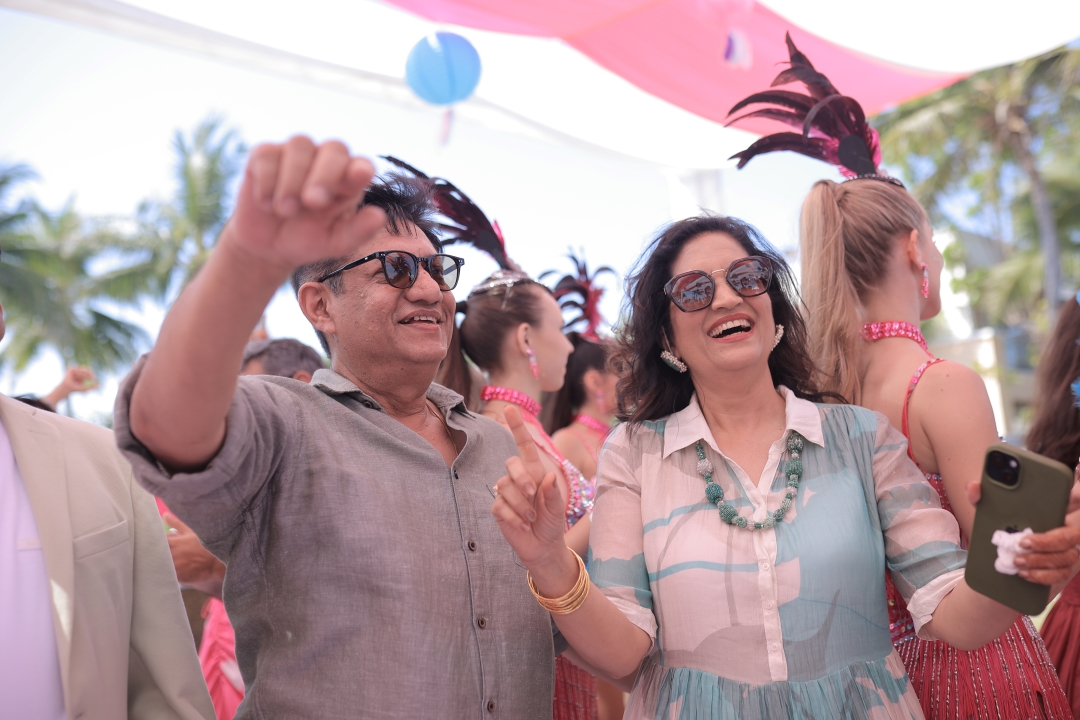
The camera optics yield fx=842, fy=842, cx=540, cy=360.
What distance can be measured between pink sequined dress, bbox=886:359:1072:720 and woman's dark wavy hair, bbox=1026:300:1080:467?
128cm

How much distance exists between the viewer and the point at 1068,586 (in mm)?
3002

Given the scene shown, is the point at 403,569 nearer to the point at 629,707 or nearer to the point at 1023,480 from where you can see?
the point at 629,707

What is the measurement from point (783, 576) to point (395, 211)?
1.36m

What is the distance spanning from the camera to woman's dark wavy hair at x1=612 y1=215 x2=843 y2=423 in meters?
2.42

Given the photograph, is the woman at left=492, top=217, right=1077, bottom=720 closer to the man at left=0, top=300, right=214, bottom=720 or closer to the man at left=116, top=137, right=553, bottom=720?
the man at left=116, top=137, right=553, bottom=720

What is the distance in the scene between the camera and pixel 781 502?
207 cm

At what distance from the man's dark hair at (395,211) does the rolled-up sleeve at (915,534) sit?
1.36 meters

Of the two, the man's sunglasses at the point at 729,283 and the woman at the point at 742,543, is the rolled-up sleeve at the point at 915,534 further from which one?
the man's sunglasses at the point at 729,283

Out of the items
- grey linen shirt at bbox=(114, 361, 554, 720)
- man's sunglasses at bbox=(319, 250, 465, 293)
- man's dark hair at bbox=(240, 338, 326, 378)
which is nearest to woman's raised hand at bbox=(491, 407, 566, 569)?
grey linen shirt at bbox=(114, 361, 554, 720)

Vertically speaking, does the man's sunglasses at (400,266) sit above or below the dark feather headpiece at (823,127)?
below

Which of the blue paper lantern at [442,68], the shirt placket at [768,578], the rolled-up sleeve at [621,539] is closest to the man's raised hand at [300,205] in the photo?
the rolled-up sleeve at [621,539]

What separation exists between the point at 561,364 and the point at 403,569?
2.45 metres

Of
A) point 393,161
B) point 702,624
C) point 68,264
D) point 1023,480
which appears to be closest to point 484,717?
point 702,624

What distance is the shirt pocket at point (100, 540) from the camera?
1.79m
